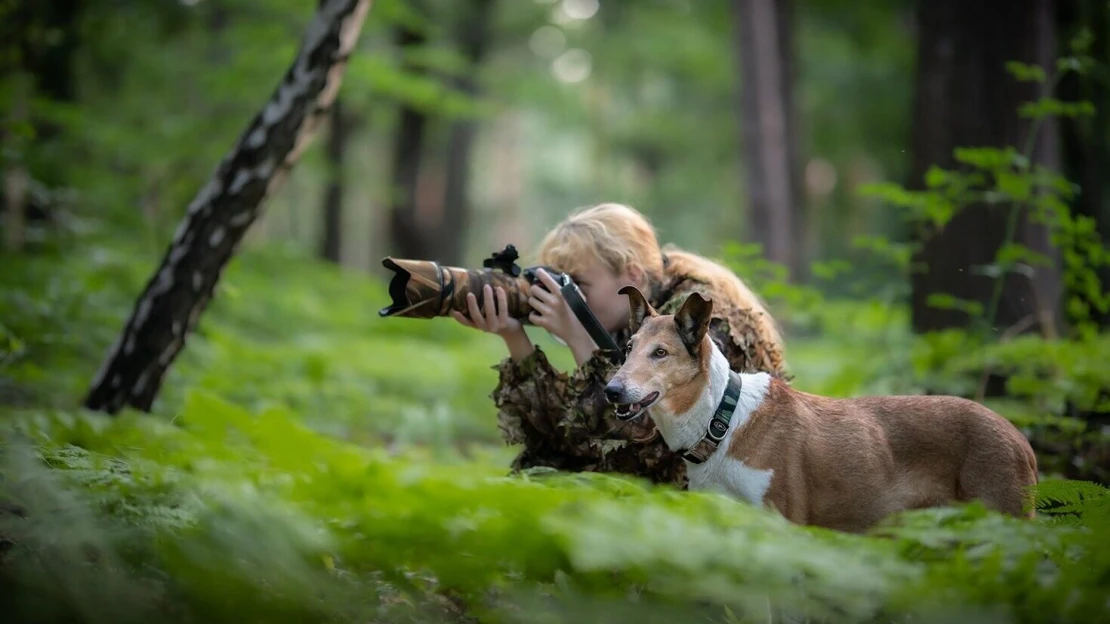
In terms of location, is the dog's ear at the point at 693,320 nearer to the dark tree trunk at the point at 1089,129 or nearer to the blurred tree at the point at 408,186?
the dark tree trunk at the point at 1089,129

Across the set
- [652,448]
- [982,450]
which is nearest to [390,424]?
[652,448]

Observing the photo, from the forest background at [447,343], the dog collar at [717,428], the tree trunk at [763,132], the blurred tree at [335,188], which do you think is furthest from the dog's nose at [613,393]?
the blurred tree at [335,188]

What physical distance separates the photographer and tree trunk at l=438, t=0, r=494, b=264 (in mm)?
15567

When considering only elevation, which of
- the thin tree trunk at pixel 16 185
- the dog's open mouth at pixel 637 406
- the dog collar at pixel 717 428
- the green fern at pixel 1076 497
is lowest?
the green fern at pixel 1076 497

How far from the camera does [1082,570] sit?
2465mm

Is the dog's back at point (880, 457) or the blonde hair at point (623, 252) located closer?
the dog's back at point (880, 457)

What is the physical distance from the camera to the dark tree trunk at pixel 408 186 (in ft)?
64.7

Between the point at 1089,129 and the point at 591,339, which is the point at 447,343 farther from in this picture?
the point at 591,339

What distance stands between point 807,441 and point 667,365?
662 millimetres

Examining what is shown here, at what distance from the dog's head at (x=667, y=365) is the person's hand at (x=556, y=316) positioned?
58 centimetres

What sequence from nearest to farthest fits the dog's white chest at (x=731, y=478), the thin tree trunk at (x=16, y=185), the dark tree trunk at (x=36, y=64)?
1. the dog's white chest at (x=731, y=478)
2. the thin tree trunk at (x=16, y=185)
3. the dark tree trunk at (x=36, y=64)

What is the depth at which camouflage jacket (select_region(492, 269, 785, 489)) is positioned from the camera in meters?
4.19

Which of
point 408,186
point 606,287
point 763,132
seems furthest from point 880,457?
point 408,186

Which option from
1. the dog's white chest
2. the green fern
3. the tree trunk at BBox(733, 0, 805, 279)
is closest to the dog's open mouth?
the dog's white chest
